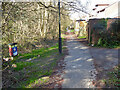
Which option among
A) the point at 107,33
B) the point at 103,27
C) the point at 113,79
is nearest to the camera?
the point at 113,79

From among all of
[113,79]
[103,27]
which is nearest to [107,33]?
[103,27]

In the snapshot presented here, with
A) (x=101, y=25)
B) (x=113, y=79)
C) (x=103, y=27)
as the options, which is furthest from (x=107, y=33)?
(x=113, y=79)

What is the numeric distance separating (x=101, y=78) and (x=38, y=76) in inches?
106

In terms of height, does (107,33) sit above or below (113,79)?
above

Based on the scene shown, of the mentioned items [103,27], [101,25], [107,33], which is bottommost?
[107,33]

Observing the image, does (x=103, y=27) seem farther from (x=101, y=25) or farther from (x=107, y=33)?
(x=107, y=33)

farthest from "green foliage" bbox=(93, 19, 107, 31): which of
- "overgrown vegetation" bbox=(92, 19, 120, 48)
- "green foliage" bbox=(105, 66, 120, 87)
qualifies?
"green foliage" bbox=(105, 66, 120, 87)

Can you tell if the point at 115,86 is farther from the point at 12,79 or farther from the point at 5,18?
the point at 5,18

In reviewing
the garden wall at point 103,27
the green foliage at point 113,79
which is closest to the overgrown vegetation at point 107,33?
the garden wall at point 103,27

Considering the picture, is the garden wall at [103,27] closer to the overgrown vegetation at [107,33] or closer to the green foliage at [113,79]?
the overgrown vegetation at [107,33]

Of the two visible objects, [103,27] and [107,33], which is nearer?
[107,33]

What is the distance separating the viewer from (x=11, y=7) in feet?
16.8

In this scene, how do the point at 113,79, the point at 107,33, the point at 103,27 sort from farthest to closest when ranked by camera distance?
the point at 103,27 < the point at 107,33 < the point at 113,79

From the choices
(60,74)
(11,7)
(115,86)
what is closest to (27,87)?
(60,74)
